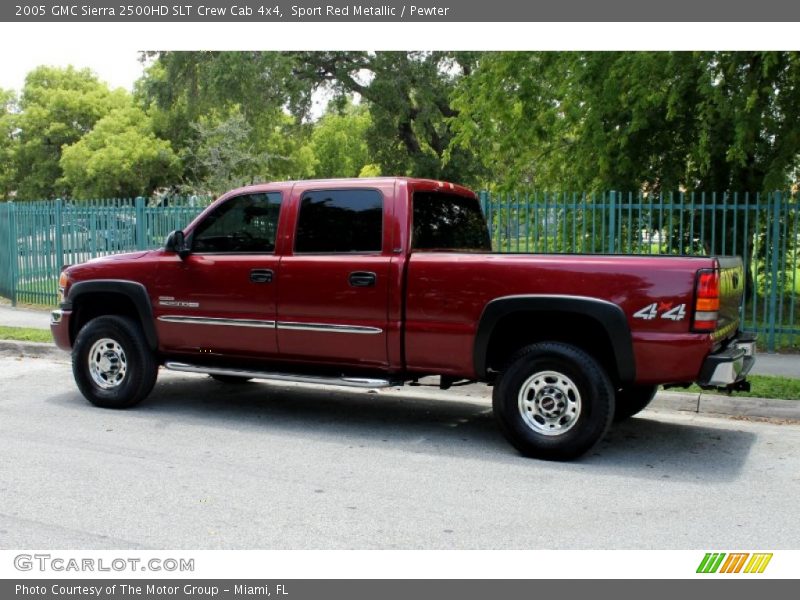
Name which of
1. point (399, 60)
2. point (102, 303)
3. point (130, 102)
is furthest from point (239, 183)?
point (102, 303)

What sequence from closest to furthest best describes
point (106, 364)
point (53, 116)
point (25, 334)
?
point (106, 364), point (25, 334), point (53, 116)

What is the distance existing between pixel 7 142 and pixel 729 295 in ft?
191

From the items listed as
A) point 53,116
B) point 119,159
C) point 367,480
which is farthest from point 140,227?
point 53,116

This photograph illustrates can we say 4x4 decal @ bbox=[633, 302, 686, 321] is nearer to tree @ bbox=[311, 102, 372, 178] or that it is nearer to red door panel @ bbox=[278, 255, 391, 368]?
red door panel @ bbox=[278, 255, 391, 368]

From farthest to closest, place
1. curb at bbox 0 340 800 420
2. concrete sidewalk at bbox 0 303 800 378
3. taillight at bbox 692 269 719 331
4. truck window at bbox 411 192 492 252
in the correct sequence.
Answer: concrete sidewalk at bbox 0 303 800 378 → curb at bbox 0 340 800 420 → truck window at bbox 411 192 492 252 → taillight at bbox 692 269 719 331

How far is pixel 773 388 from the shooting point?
26.8ft

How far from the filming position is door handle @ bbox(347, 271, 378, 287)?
22.3 feet

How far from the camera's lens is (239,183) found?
3631 centimetres

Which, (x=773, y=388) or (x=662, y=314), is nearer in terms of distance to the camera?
(x=662, y=314)

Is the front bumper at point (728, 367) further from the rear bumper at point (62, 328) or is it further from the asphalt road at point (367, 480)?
the rear bumper at point (62, 328)

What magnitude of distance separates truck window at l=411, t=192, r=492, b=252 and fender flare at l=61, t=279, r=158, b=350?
257 cm

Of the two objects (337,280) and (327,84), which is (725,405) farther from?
(327,84)

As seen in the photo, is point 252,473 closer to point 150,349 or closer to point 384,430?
point 384,430

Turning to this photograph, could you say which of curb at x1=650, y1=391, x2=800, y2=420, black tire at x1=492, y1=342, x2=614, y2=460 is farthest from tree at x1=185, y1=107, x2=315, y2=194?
black tire at x1=492, y1=342, x2=614, y2=460
